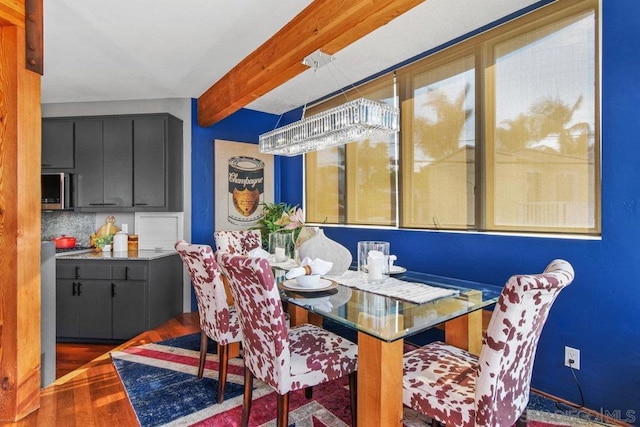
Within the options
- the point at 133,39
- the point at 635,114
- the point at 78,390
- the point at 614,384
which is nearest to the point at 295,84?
the point at 133,39

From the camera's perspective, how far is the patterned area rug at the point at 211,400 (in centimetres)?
196

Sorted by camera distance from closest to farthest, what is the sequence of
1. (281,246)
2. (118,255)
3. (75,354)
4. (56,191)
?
1. (281,246)
2. (75,354)
3. (118,255)
4. (56,191)

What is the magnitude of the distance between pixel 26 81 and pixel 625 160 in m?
3.38

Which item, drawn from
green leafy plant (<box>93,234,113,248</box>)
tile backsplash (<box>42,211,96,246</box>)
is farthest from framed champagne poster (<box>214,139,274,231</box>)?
tile backsplash (<box>42,211,96,246</box>)

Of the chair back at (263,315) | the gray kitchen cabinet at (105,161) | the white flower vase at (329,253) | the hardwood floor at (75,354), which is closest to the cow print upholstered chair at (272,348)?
the chair back at (263,315)

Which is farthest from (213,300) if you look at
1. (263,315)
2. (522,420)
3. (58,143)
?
(58,143)

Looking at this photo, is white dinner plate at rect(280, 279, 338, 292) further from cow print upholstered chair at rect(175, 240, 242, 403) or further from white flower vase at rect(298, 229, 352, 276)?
cow print upholstered chair at rect(175, 240, 242, 403)

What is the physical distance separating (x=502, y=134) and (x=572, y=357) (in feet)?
5.03

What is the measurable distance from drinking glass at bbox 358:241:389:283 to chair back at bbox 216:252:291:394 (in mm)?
723

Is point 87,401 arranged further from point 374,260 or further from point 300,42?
point 300,42

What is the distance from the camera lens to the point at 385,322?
144 cm

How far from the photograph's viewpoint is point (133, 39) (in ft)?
9.04

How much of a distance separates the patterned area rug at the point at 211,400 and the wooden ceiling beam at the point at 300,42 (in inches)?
88.7

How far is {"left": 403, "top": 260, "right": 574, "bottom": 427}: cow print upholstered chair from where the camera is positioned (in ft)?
3.78
